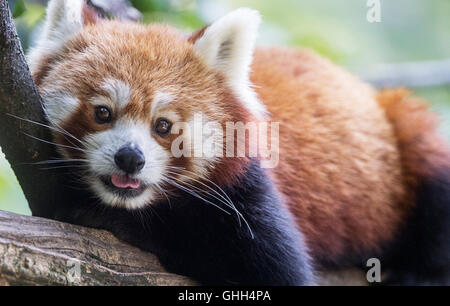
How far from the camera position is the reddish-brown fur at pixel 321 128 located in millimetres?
3062

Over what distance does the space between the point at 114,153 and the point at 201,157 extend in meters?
0.48

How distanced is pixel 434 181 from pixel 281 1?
3.58 meters

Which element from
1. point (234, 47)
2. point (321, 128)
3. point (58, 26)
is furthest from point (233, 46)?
point (321, 128)

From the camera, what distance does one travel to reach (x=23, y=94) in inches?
103

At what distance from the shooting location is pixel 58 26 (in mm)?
3160

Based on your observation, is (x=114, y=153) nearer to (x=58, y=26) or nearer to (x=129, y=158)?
(x=129, y=158)

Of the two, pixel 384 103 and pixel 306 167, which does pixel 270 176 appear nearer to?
pixel 306 167

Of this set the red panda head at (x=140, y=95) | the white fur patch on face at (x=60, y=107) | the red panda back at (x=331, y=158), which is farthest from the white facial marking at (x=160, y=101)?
the red panda back at (x=331, y=158)

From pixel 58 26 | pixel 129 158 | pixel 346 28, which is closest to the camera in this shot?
pixel 129 158

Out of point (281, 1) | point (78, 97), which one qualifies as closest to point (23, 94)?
point (78, 97)

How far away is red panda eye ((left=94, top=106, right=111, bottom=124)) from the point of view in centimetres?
276

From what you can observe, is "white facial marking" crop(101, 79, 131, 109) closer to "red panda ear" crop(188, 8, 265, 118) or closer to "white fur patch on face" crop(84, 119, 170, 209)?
"white fur patch on face" crop(84, 119, 170, 209)

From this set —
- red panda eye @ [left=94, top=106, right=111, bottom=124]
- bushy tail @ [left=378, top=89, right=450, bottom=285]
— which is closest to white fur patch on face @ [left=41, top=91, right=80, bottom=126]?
red panda eye @ [left=94, top=106, right=111, bottom=124]
